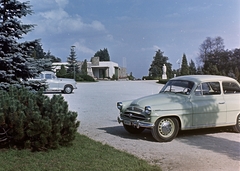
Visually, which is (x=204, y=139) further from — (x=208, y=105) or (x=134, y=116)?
(x=134, y=116)

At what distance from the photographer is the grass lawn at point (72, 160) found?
4.80m

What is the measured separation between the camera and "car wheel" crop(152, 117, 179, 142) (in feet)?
22.4

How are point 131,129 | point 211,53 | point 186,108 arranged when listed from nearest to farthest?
1. point 186,108
2. point 131,129
3. point 211,53

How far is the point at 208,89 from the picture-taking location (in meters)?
7.74

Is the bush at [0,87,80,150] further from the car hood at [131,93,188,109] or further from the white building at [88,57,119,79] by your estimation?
the white building at [88,57,119,79]

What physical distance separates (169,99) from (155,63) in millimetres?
58023

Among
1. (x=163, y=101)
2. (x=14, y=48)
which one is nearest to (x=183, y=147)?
(x=163, y=101)

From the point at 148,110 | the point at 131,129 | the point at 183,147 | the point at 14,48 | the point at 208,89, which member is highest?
the point at 14,48

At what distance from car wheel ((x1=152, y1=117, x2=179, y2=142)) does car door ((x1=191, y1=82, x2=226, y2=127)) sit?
1.96 feet

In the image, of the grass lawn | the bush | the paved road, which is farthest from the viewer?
the bush

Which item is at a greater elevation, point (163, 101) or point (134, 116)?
point (163, 101)

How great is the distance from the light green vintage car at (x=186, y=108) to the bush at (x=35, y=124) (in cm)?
176

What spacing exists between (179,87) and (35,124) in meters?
4.04

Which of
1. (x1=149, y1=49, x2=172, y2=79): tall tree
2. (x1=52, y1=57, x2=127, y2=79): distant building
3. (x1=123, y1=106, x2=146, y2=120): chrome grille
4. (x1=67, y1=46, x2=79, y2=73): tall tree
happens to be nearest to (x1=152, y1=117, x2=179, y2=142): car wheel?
(x1=123, y1=106, x2=146, y2=120): chrome grille
